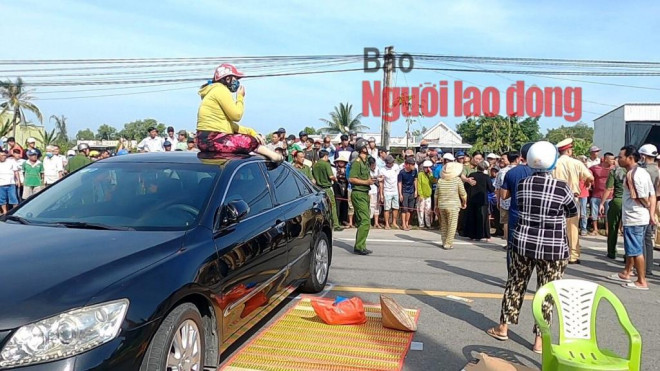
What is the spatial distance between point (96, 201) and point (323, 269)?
2.96m

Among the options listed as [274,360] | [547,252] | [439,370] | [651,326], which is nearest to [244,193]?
[274,360]

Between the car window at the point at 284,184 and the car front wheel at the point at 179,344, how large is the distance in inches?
74.1

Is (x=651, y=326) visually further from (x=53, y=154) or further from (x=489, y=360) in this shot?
(x=53, y=154)

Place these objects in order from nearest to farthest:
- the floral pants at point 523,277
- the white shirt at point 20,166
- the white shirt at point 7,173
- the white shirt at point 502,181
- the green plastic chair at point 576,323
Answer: the green plastic chair at point 576,323 < the floral pants at point 523,277 < the white shirt at point 502,181 < the white shirt at point 7,173 < the white shirt at point 20,166

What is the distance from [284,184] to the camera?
5.25 meters

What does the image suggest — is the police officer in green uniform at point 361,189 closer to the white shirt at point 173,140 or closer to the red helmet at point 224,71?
the red helmet at point 224,71

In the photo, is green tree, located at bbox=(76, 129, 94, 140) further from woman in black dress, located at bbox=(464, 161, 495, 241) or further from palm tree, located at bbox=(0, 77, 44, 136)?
woman in black dress, located at bbox=(464, 161, 495, 241)

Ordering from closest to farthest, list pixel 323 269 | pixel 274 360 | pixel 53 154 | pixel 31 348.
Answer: pixel 31 348, pixel 274 360, pixel 323 269, pixel 53 154

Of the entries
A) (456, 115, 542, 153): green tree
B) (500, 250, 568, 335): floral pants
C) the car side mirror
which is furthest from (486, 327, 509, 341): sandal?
(456, 115, 542, 153): green tree

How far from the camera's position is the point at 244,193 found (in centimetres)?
426

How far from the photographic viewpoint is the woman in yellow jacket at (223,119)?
4.93m

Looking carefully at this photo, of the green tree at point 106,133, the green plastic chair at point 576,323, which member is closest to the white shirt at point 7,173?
the green plastic chair at point 576,323

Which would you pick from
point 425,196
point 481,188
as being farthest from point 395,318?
point 425,196

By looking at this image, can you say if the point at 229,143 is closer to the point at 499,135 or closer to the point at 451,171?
the point at 451,171
